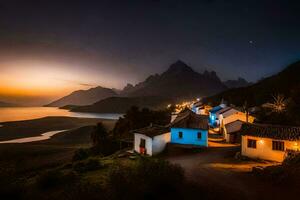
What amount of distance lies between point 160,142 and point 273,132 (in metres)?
14.4

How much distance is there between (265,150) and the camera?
1014 inches

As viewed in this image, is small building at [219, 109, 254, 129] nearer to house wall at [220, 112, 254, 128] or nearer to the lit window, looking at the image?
house wall at [220, 112, 254, 128]

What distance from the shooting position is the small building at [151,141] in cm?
3106

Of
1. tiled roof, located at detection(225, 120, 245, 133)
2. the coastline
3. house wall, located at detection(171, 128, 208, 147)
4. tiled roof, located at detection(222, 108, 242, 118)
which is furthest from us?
the coastline

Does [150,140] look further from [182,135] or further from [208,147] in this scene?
[208,147]

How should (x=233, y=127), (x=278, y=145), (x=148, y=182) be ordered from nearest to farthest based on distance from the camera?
(x=148, y=182) < (x=278, y=145) < (x=233, y=127)

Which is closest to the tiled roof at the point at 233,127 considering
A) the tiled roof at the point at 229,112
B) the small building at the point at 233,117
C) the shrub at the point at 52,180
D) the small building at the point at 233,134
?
the small building at the point at 233,134

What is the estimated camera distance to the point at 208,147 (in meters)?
33.4

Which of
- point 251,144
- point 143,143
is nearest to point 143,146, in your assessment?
point 143,143

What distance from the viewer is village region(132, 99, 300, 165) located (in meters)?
25.1

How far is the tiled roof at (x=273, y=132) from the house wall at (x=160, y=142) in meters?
10.8

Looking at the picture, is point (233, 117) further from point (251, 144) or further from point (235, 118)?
point (251, 144)

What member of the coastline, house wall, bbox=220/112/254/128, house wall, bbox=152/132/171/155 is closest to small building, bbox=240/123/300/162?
house wall, bbox=152/132/171/155

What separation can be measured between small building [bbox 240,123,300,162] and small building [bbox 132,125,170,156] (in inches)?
426
